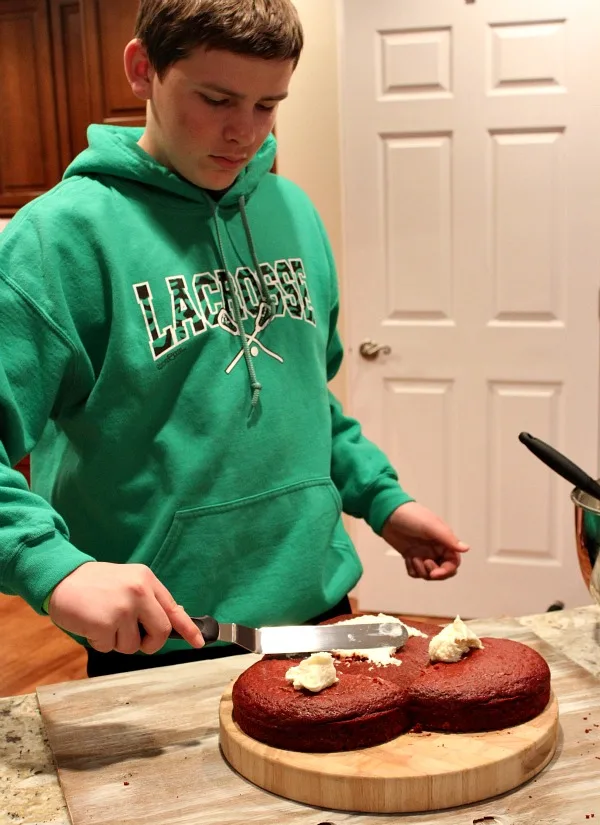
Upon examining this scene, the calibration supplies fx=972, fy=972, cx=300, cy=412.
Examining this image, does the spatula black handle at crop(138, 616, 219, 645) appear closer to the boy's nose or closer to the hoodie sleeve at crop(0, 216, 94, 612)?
the hoodie sleeve at crop(0, 216, 94, 612)

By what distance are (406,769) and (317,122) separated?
9.09 feet

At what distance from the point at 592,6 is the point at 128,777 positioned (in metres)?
2.76

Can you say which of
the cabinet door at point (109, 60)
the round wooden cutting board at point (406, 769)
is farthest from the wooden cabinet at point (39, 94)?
the round wooden cutting board at point (406, 769)

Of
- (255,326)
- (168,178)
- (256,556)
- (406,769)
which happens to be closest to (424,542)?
(256,556)

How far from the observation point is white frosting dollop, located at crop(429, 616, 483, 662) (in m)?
1.04

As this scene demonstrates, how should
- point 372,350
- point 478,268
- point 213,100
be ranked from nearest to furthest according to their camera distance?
point 213,100 < point 478,268 < point 372,350

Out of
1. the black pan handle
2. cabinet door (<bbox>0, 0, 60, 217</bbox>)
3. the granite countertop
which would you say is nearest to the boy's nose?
the black pan handle

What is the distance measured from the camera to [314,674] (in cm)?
99

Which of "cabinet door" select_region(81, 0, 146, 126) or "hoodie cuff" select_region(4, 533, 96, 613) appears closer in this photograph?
"hoodie cuff" select_region(4, 533, 96, 613)

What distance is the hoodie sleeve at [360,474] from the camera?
141cm

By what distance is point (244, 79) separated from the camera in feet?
3.66

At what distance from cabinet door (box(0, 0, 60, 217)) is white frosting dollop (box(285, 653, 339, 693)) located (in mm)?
3323

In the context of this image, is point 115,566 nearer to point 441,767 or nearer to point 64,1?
point 441,767

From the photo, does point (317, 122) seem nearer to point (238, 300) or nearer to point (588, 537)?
point (238, 300)
